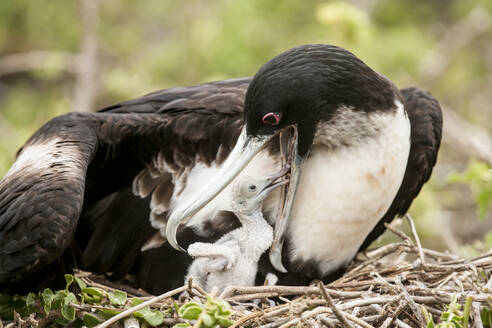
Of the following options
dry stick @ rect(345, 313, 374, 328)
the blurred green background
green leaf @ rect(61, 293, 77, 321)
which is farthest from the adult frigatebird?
the blurred green background

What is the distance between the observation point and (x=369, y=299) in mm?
2785

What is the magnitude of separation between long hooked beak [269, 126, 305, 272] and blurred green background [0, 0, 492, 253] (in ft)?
4.41

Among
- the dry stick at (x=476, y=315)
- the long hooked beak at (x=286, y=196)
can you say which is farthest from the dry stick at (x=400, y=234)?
the dry stick at (x=476, y=315)

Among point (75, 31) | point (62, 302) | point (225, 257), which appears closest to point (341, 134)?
point (225, 257)

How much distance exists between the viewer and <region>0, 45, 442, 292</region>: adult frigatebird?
114 inches

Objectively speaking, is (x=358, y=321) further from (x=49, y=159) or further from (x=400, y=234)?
(x=49, y=159)

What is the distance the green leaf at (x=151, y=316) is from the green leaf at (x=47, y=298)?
1.13ft

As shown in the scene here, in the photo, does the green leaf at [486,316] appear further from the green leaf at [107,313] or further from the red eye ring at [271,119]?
the green leaf at [107,313]

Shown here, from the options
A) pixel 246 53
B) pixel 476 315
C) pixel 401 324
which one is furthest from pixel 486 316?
pixel 246 53

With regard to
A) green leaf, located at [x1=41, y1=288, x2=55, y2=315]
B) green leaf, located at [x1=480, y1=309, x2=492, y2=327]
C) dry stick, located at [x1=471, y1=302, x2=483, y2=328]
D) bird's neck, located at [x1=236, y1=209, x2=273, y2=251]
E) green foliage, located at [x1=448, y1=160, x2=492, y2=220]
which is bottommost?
→ green leaf, located at [x1=41, y1=288, x2=55, y2=315]

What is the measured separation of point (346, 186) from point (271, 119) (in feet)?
1.37

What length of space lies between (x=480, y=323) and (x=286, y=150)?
38.6 inches

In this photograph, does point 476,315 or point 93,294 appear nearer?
point 476,315

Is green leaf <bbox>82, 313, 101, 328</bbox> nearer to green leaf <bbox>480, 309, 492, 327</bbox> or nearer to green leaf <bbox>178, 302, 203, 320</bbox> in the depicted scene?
green leaf <bbox>178, 302, 203, 320</bbox>
